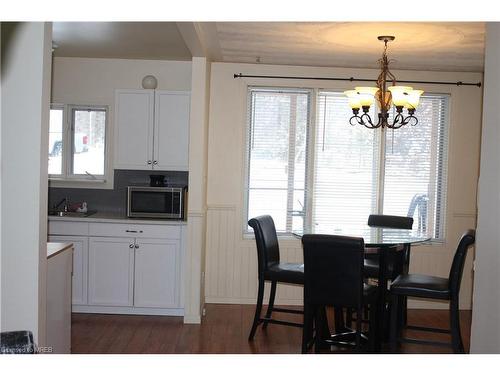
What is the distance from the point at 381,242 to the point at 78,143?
10.2ft

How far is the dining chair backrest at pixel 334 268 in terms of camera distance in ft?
12.2

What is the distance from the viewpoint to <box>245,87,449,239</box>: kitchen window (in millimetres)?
5746

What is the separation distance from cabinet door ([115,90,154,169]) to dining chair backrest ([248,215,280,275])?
1.32 meters

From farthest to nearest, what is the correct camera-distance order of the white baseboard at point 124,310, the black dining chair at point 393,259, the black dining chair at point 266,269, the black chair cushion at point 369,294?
1. the white baseboard at point 124,310
2. the black dining chair at point 393,259
3. the black dining chair at point 266,269
4. the black chair cushion at point 369,294

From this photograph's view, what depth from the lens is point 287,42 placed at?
461 cm

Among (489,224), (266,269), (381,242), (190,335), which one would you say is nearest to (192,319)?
(190,335)

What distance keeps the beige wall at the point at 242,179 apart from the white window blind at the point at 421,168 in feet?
0.31

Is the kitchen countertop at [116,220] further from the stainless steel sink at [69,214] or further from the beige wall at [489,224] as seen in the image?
the beige wall at [489,224]

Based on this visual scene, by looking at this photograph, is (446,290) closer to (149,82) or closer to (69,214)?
(149,82)

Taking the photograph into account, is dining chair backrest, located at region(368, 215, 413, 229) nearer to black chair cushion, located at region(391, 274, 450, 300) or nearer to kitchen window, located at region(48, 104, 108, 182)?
black chair cushion, located at region(391, 274, 450, 300)

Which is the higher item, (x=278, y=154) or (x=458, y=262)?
(x=278, y=154)

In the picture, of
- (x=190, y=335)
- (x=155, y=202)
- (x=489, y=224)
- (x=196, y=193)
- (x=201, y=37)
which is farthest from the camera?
(x=155, y=202)

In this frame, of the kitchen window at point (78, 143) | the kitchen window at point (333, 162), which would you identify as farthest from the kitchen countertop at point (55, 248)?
the kitchen window at point (333, 162)
